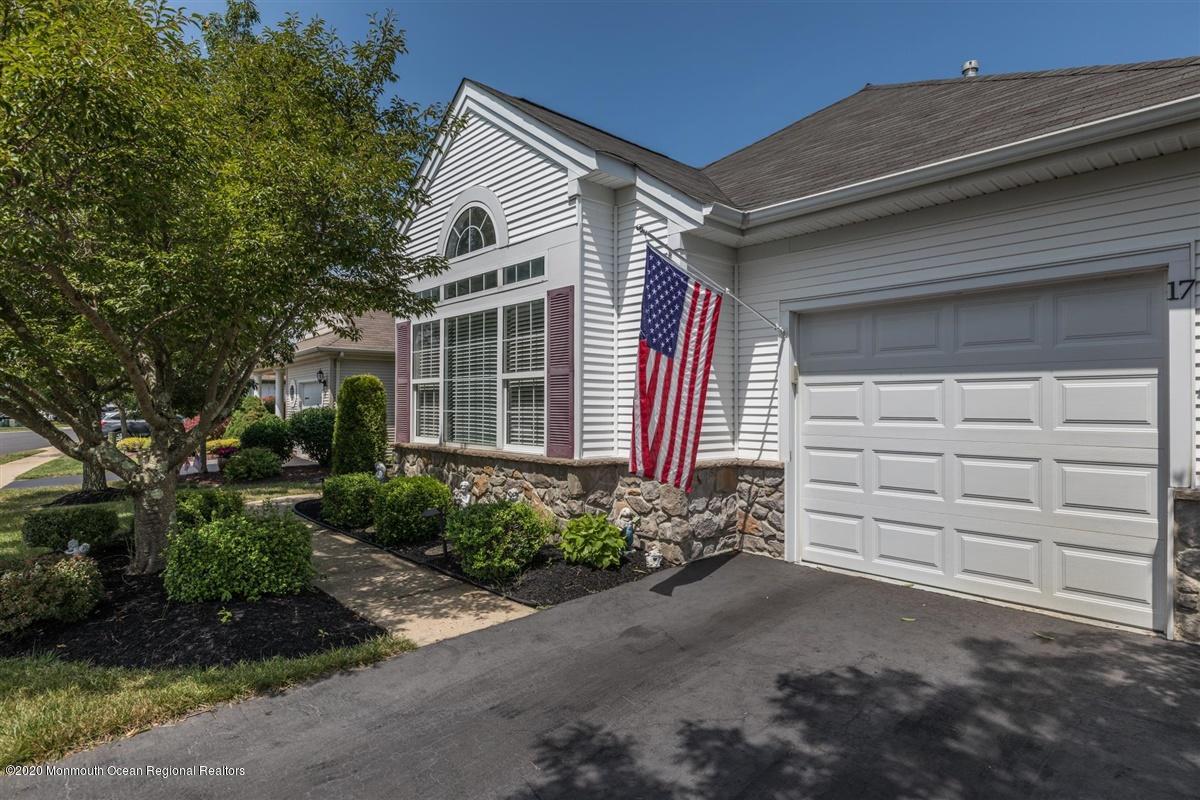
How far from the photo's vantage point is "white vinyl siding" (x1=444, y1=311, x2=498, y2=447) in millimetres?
7980

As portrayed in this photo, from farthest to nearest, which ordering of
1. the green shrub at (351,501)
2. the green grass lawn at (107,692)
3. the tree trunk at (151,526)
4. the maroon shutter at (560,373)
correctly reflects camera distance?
the green shrub at (351,501) < the maroon shutter at (560,373) < the tree trunk at (151,526) < the green grass lawn at (107,692)

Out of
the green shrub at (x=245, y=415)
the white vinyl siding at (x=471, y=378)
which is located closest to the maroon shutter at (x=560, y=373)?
the white vinyl siding at (x=471, y=378)

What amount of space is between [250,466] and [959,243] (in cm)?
1371

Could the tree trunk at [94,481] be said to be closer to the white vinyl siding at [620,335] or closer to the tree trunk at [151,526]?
the tree trunk at [151,526]

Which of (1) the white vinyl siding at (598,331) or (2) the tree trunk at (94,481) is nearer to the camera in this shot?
(1) the white vinyl siding at (598,331)

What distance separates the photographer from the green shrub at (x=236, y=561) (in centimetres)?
464

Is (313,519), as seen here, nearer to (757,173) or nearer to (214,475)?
(214,475)

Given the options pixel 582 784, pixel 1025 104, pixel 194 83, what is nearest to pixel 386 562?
pixel 582 784

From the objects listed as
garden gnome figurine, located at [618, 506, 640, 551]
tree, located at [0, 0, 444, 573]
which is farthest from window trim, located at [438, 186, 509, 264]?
garden gnome figurine, located at [618, 506, 640, 551]

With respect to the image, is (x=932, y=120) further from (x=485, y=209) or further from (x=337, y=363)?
(x=337, y=363)

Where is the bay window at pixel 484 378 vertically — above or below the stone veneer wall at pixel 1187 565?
above

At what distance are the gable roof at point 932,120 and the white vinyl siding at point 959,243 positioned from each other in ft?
1.49

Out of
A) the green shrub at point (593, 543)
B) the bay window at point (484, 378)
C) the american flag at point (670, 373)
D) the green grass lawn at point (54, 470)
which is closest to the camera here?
the american flag at point (670, 373)

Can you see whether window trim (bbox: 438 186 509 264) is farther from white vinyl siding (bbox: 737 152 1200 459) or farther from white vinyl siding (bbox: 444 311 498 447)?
white vinyl siding (bbox: 737 152 1200 459)
